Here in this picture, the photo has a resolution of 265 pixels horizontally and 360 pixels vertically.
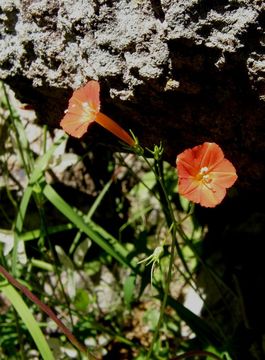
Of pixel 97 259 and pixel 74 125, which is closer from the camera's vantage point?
pixel 74 125

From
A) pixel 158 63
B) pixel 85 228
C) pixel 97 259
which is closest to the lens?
pixel 158 63

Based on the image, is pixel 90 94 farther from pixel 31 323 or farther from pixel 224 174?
pixel 31 323

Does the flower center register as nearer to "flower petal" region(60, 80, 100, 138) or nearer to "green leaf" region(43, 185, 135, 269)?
"flower petal" region(60, 80, 100, 138)

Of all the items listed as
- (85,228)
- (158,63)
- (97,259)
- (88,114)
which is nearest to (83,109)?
(88,114)

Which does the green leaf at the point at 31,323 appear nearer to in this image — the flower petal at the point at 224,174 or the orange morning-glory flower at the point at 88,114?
the orange morning-glory flower at the point at 88,114

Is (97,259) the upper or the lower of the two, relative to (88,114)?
lower

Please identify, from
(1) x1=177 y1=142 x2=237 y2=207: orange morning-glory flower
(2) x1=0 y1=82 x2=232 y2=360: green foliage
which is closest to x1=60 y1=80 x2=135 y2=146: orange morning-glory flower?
(1) x1=177 y1=142 x2=237 y2=207: orange morning-glory flower

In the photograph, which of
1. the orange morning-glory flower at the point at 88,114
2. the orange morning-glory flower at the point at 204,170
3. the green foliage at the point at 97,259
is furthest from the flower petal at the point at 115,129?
the green foliage at the point at 97,259
